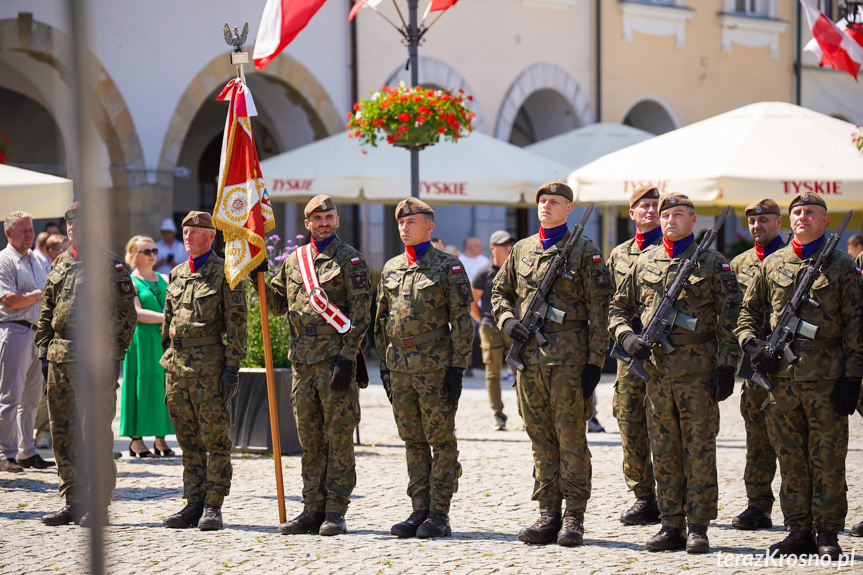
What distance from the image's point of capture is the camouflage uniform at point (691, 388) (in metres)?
5.88

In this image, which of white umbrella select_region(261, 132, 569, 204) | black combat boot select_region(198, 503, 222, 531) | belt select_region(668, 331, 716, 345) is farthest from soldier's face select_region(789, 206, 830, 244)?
white umbrella select_region(261, 132, 569, 204)

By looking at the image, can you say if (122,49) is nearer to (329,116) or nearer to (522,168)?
(329,116)

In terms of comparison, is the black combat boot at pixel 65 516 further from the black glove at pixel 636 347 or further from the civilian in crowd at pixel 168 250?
the civilian in crowd at pixel 168 250

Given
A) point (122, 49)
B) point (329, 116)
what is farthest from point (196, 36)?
point (329, 116)

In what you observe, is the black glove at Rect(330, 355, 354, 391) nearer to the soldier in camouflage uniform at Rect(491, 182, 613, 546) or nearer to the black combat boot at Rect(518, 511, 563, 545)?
the soldier in camouflage uniform at Rect(491, 182, 613, 546)

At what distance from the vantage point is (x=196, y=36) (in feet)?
51.3

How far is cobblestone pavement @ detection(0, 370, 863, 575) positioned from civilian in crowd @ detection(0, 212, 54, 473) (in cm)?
29

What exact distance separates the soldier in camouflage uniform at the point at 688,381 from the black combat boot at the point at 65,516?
135 inches

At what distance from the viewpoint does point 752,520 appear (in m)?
6.46

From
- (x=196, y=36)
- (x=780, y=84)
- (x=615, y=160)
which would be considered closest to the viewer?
(x=615, y=160)

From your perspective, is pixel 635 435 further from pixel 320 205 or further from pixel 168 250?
pixel 168 250

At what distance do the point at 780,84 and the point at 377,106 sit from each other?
572 inches

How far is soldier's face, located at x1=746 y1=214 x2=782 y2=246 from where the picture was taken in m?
7.02

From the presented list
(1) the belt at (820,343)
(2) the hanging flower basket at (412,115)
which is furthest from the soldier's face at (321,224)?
(2) the hanging flower basket at (412,115)
